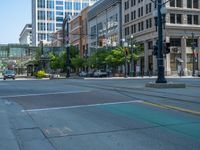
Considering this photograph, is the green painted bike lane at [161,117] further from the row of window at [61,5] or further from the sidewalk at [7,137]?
the row of window at [61,5]

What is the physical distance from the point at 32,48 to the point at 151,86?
125 meters

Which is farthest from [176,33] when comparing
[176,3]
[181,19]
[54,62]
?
[54,62]

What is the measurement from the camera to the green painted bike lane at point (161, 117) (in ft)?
32.4

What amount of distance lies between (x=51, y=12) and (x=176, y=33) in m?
114

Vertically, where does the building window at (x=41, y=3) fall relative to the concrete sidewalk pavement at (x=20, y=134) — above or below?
above

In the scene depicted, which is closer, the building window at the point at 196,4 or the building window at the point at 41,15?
the building window at the point at 196,4

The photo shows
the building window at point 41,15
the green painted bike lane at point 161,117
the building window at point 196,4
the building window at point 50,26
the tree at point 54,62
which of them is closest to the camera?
the green painted bike lane at point 161,117

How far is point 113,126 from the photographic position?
10.7m

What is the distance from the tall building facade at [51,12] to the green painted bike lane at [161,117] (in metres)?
174

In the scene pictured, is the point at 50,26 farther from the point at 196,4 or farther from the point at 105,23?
the point at 196,4

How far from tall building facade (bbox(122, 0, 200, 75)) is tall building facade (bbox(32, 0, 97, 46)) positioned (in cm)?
10366

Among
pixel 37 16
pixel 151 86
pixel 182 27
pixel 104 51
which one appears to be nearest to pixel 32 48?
pixel 37 16

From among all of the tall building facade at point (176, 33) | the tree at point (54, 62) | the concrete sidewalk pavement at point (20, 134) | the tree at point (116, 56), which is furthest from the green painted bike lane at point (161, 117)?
the tree at point (54, 62)

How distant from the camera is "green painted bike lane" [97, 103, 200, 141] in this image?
9.88m
